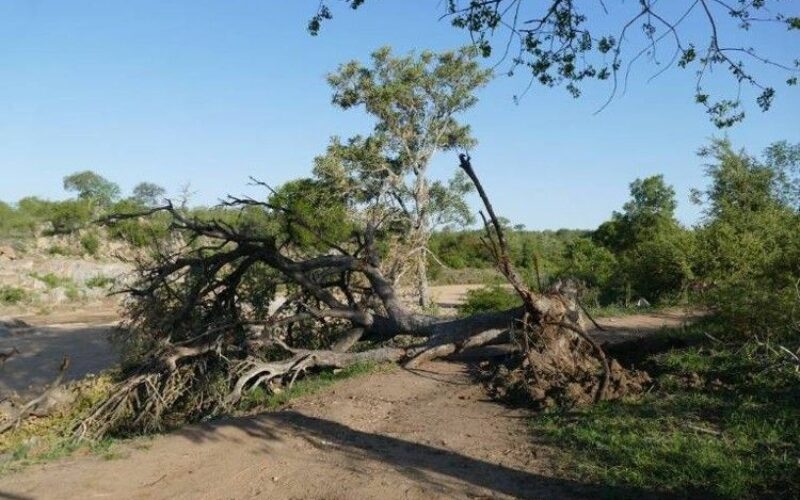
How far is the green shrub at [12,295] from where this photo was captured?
33.1 metres

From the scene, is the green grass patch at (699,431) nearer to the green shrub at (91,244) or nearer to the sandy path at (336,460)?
the sandy path at (336,460)

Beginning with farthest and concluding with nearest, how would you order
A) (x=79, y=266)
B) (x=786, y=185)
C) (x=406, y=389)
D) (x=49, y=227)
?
(x=49, y=227)
(x=79, y=266)
(x=786, y=185)
(x=406, y=389)

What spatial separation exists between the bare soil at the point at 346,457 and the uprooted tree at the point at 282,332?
3.47 feet

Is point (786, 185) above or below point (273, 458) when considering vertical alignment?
above

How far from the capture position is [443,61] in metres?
28.8

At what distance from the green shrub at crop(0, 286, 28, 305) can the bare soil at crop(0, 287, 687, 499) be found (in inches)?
1185

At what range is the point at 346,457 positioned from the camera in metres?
6.00

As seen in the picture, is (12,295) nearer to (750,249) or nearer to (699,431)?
(750,249)

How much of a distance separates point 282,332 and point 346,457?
5.26 m

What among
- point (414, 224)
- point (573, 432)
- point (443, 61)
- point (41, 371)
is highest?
point (443, 61)

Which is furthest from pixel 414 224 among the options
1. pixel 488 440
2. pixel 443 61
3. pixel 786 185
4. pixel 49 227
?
pixel 49 227

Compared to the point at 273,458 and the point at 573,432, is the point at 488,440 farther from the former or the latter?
the point at 273,458

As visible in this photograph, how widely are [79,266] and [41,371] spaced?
78.3 feet

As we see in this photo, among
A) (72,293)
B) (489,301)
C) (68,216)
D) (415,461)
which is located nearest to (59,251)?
(68,216)
